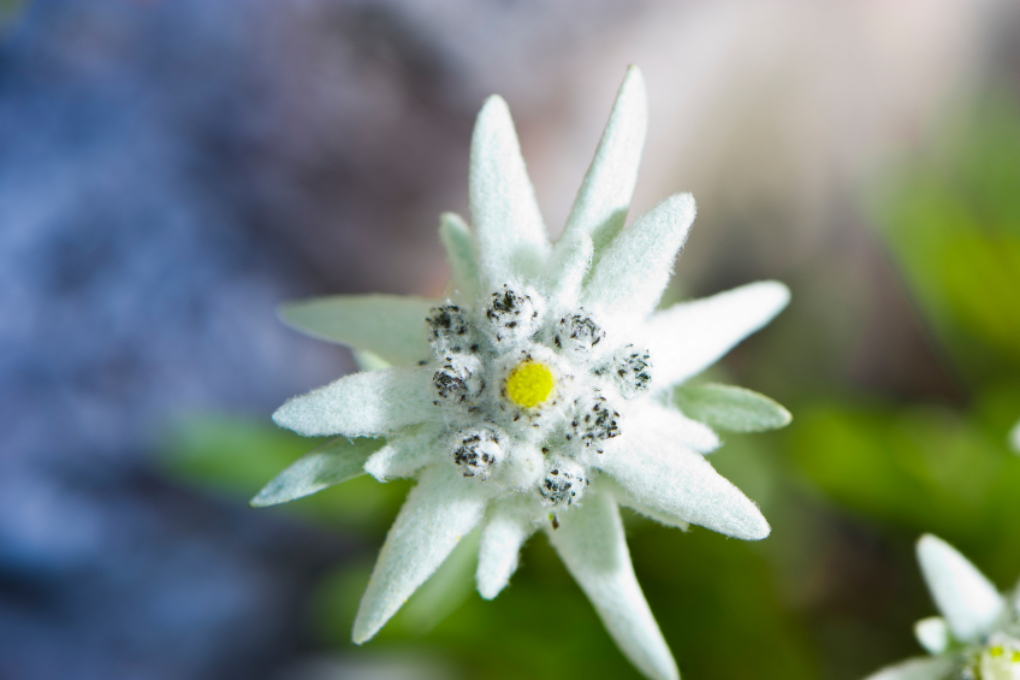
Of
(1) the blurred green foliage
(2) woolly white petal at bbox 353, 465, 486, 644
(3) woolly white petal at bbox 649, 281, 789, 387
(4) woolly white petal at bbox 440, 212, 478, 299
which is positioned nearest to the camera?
(2) woolly white petal at bbox 353, 465, 486, 644

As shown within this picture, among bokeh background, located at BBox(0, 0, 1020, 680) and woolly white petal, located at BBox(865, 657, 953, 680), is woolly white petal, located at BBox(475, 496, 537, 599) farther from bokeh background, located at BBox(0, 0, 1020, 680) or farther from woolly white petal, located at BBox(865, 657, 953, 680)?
woolly white petal, located at BBox(865, 657, 953, 680)

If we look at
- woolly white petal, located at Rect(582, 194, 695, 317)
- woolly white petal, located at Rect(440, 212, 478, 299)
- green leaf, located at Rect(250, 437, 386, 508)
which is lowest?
green leaf, located at Rect(250, 437, 386, 508)

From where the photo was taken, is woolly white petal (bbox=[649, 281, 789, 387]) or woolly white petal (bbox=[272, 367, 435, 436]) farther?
→ woolly white petal (bbox=[649, 281, 789, 387])

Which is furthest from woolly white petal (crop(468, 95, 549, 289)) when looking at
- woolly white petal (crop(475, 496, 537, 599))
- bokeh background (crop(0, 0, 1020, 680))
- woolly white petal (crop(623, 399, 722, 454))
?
bokeh background (crop(0, 0, 1020, 680))

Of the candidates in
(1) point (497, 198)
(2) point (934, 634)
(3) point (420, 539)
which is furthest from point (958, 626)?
(1) point (497, 198)

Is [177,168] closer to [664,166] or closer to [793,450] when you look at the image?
[664,166]

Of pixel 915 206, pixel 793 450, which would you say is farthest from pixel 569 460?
pixel 915 206

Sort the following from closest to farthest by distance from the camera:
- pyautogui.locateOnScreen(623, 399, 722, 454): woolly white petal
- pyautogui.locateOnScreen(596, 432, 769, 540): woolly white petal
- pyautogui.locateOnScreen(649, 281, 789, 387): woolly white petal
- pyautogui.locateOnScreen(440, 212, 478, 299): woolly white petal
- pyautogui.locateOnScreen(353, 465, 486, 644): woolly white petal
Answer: pyautogui.locateOnScreen(596, 432, 769, 540): woolly white petal < pyautogui.locateOnScreen(353, 465, 486, 644): woolly white petal < pyautogui.locateOnScreen(623, 399, 722, 454): woolly white petal < pyautogui.locateOnScreen(649, 281, 789, 387): woolly white petal < pyautogui.locateOnScreen(440, 212, 478, 299): woolly white petal
